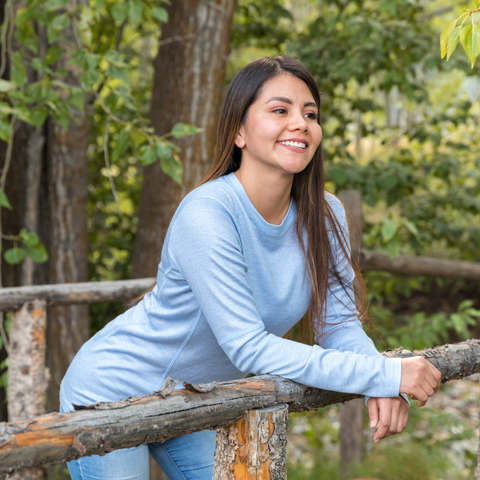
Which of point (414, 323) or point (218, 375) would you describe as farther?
point (414, 323)

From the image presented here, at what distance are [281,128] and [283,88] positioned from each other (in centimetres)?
11

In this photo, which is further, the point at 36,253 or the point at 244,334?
the point at 36,253

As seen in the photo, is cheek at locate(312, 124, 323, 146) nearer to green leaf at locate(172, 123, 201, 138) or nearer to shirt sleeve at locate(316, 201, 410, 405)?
shirt sleeve at locate(316, 201, 410, 405)

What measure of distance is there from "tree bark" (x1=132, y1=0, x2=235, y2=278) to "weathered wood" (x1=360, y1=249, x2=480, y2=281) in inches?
44.2

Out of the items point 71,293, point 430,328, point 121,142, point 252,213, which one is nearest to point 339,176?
point 430,328

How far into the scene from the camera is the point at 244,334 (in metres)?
1.18

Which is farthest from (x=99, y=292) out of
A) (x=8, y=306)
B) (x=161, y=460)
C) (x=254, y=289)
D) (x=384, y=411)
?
(x=384, y=411)

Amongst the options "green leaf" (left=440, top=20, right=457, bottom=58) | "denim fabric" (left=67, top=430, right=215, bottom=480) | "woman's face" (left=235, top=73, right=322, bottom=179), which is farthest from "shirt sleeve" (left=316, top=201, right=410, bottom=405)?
"green leaf" (left=440, top=20, right=457, bottom=58)

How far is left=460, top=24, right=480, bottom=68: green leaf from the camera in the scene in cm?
112

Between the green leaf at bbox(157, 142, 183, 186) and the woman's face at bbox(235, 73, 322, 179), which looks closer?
the woman's face at bbox(235, 73, 322, 179)

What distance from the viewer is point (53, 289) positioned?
244cm

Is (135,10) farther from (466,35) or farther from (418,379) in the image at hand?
(418,379)

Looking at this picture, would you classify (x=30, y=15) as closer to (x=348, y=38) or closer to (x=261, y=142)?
(x=261, y=142)

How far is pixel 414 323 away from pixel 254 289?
2151 millimetres
